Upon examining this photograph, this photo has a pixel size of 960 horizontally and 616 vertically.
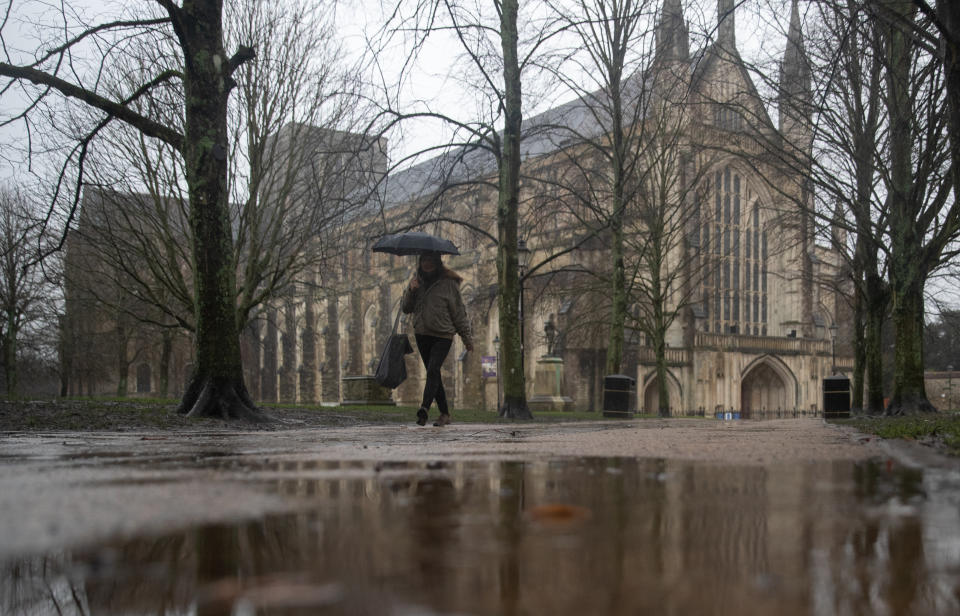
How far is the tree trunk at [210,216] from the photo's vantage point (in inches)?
309

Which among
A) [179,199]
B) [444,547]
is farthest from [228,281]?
[179,199]

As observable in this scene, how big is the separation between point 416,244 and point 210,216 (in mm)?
2287

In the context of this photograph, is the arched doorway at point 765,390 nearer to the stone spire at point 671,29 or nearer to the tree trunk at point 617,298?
the tree trunk at point 617,298

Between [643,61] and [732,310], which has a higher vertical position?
[643,61]

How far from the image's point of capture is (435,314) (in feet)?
26.0

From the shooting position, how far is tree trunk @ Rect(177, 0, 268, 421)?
25.7 feet

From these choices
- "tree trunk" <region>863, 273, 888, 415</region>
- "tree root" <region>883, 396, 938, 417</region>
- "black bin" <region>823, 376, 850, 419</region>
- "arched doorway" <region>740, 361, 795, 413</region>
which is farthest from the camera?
"arched doorway" <region>740, 361, 795, 413</region>

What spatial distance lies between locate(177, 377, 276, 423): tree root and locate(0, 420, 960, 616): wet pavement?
228 inches

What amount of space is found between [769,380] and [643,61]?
2438 cm

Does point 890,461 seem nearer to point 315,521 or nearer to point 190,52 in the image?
Answer: point 315,521

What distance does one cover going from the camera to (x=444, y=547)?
116cm

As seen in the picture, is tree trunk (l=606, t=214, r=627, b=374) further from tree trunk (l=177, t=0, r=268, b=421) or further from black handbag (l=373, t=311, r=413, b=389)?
tree trunk (l=177, t=0, r=268, b=421)

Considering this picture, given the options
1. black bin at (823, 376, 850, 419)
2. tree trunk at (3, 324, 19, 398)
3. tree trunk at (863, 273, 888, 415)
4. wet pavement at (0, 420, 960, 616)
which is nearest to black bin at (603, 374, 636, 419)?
black bin at (823, 376, 850, 419)

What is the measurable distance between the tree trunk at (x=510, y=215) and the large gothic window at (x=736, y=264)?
22.8 m
